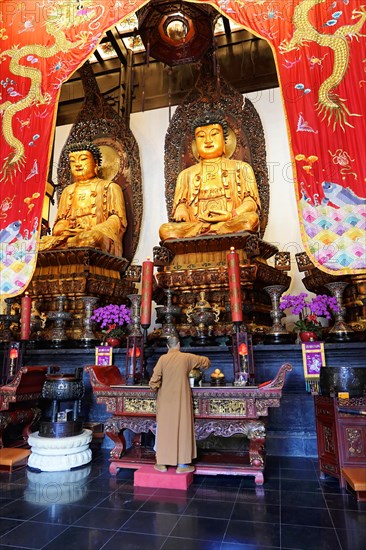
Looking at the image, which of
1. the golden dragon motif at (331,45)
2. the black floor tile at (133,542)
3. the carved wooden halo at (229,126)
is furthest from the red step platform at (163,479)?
the carved wooden halo at (229,126)

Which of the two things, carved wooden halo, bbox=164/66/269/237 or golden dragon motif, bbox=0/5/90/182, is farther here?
carved wooden halo, bbox=164/66/269/237

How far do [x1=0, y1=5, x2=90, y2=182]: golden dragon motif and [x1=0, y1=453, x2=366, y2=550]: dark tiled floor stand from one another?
133 inches

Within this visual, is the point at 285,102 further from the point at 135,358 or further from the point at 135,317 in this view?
the point at 135,358

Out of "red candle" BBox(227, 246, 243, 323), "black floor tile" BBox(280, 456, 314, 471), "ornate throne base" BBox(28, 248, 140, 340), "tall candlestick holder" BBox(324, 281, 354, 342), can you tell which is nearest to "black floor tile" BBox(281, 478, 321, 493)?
"black floor tile" BBox(280, 456, 314, 471)

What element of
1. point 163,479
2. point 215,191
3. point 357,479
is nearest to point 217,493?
point 163,479

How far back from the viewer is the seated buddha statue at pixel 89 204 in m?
5.90

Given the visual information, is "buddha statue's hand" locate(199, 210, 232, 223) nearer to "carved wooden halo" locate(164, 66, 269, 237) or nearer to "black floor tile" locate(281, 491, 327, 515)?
"carved wooden halo" locate(164, 66, 269, 237)

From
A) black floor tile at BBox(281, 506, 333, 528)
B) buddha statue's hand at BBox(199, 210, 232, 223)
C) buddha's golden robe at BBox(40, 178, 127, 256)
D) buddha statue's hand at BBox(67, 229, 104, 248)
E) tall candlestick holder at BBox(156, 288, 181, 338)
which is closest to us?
black floor tile at BBox(281, 506, 333, 528)

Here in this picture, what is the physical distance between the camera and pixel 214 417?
2.74 meters

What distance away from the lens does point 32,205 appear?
4340 millimetres

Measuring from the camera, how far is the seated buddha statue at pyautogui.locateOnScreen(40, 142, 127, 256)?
19.4 ft

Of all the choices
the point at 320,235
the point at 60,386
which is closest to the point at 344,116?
the point at 320,235

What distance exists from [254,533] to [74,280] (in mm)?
3695

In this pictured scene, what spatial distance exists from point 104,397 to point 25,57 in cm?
433
